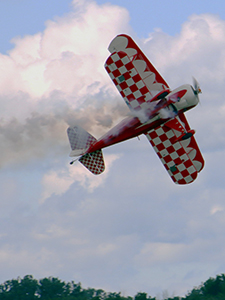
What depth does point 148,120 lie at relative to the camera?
26641 millimetres

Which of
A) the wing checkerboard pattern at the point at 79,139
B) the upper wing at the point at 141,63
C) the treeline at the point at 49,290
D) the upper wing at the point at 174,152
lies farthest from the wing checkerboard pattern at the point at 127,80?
the treeline at the point at 49,290

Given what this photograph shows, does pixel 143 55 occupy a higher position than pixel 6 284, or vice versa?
pixel 6 284

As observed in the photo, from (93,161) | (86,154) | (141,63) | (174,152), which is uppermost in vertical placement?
(141,63)

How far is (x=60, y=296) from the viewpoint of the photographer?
5903 cm

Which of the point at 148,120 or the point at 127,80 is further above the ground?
the point at 127,80

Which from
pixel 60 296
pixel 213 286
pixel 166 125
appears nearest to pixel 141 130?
pixel 166 125

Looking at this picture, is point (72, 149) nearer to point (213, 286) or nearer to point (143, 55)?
point (143, 55)

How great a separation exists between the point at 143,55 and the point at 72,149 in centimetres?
547

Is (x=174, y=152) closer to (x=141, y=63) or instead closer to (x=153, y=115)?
(x=153, y=115)

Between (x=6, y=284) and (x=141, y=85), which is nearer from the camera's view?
(x=141, y=85)

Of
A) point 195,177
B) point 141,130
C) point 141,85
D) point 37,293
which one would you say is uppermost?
point 37,293

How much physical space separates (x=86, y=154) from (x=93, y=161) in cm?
49

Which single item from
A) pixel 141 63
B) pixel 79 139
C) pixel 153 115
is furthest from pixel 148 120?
pixel 79 139

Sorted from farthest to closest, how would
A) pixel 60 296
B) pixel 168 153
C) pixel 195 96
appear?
pixel 60 296 < pixel 168 153 < pixel 195 96
